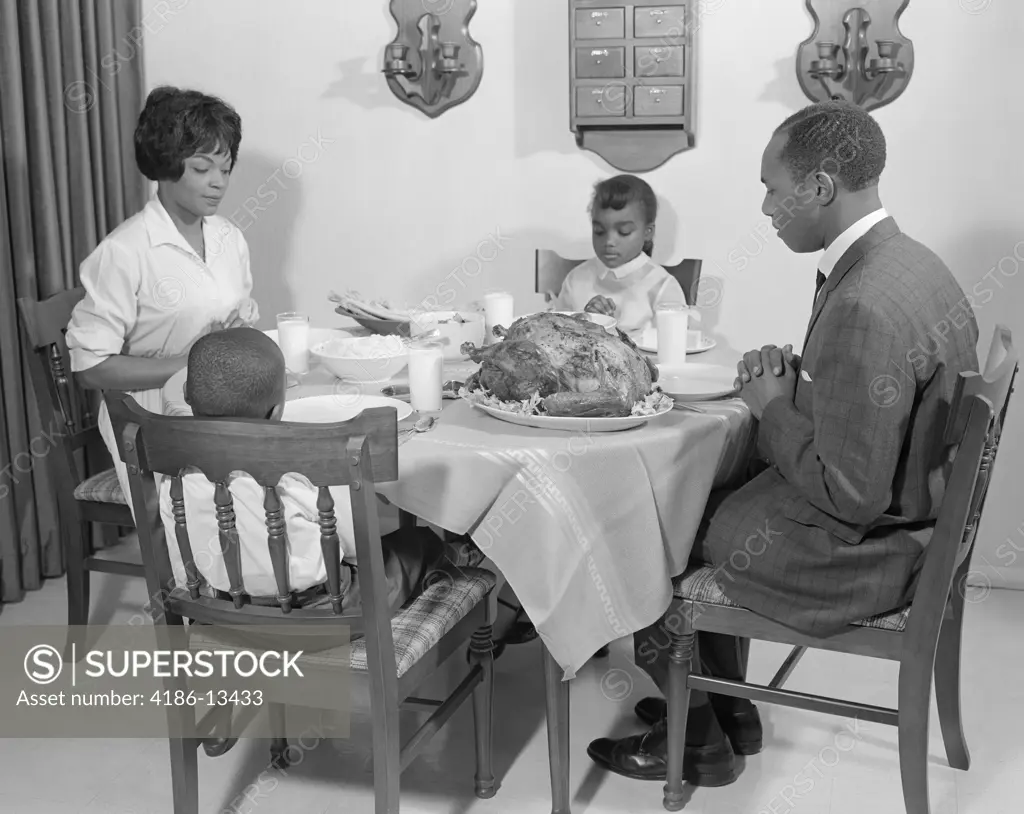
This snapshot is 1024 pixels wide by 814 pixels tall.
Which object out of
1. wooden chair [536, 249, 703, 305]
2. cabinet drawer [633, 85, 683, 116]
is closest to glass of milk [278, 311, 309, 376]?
wooden chair [536, 249, 703, 305]

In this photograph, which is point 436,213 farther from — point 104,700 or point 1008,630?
point 1008,630

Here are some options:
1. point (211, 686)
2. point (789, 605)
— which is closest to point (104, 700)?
point (211, 686)

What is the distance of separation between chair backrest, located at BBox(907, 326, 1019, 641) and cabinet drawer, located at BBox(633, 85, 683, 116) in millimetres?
1580

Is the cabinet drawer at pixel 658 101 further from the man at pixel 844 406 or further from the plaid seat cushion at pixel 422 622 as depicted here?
the plaid seat cushion at pixel 422 622

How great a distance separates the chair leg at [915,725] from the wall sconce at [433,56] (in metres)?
2.36

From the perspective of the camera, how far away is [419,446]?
195cm

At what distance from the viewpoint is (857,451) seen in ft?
5.96

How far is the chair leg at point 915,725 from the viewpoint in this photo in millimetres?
1923

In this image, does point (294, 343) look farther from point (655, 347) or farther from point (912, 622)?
point (912, 622)

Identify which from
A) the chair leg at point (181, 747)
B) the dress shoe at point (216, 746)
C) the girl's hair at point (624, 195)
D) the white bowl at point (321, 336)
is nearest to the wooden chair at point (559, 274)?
the girl's hair at point (624, 195)

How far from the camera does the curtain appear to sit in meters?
3.19

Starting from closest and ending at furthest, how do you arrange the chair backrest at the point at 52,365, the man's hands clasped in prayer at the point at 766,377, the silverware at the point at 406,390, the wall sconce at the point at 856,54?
the man's hands clasped in prayer at the point at 766,377 → the silverware at the point at 406,390 → the chair backrest at the point at 52,365 → the wall sconce at the point at 856,54

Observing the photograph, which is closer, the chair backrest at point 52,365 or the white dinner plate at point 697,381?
the white dinner plate at point 697,381

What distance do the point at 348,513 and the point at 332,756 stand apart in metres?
0.86
